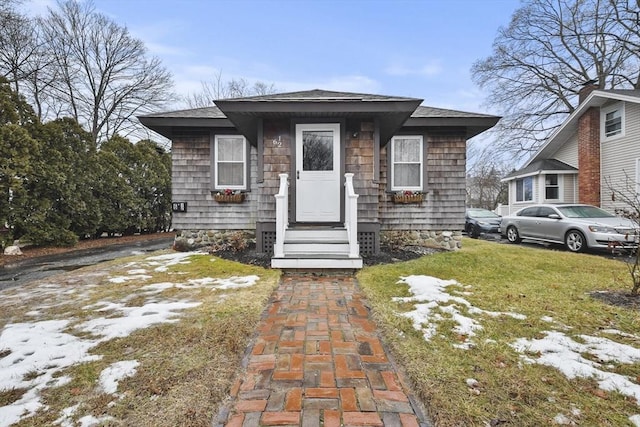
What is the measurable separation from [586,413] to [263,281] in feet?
11.6

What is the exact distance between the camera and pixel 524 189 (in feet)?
47.2

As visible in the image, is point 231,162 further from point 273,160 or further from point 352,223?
point 352,223

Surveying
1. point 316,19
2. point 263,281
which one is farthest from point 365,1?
point 263,281

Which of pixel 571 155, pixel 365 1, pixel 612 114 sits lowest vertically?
pixel 571 155

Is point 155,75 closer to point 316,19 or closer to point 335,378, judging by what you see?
point 316,19

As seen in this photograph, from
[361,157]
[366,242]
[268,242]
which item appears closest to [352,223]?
[366,242]

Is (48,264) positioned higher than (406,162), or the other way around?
(406,162)

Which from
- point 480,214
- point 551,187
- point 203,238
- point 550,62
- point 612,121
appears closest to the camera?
point 203,238

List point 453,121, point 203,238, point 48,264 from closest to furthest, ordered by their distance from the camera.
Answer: point 48,264
point 453,121
point 203,238

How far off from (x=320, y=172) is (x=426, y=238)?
3150 millimetres

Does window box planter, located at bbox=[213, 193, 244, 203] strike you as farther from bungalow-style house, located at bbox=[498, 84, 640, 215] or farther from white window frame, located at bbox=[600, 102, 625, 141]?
white window frame, located at bbox=[600, 102, 625, 141]

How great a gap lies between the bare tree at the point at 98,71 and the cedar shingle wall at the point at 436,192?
18.7 m

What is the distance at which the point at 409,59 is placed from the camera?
734 inches

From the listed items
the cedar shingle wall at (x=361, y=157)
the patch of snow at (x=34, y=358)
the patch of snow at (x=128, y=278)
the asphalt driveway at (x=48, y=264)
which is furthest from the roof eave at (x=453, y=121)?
the asphalt driveway at (x=48, y=264)
